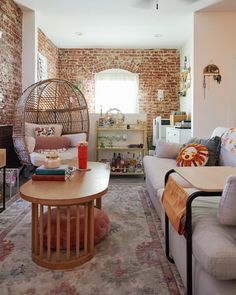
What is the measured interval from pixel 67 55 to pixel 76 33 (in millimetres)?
1240

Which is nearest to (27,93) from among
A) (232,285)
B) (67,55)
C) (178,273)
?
(67,55)

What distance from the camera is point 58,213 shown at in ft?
5.92

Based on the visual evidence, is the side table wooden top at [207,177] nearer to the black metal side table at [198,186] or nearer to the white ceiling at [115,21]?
the black metal side table at [198,186]

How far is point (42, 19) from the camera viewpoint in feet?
16.6

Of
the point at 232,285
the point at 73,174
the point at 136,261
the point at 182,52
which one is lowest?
the point at 136,261

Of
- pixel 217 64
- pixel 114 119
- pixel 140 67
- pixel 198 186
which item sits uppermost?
pixel 140 67

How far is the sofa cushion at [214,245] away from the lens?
3.50 feet

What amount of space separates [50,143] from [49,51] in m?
2.79

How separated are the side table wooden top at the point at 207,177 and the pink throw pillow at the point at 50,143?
3.15m

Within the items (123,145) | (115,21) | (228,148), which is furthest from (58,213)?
(115,21)

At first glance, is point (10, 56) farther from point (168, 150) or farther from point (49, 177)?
point (49, 177)

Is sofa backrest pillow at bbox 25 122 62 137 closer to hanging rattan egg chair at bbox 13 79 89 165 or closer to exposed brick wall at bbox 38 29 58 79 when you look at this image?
hanging rattan egg chair at bbox 13 79 89 165

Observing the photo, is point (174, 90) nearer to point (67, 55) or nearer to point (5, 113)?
point (67, 55)

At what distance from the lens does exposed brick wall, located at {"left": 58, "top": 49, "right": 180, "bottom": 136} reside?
6.97 meters
